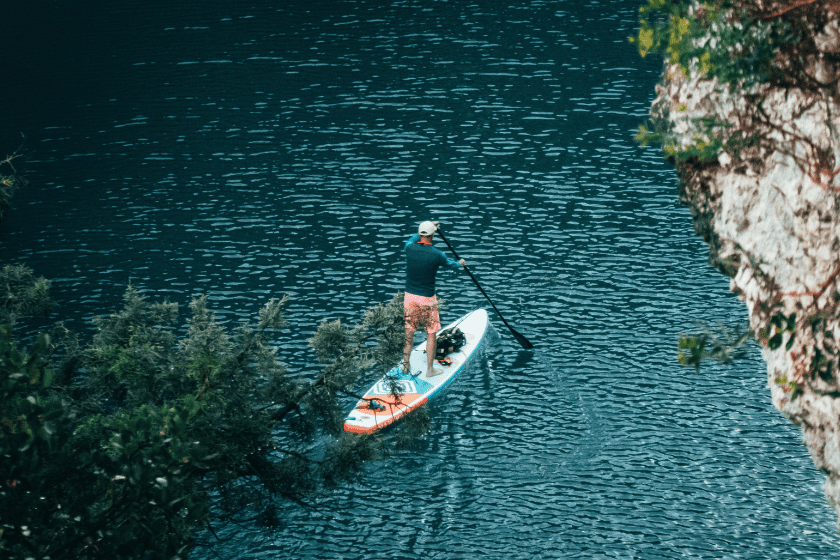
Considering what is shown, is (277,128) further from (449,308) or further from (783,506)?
(783,506)

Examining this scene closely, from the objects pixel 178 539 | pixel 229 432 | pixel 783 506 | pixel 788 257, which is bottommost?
pixel 783 506

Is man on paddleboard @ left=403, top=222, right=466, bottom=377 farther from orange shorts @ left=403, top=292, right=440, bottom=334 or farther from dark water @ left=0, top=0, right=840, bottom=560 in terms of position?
dark water @ left=0, top=0, right=840, bottom=560

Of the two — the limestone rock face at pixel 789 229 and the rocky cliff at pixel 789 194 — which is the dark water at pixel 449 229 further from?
the rocky cliff at pixel 789 194

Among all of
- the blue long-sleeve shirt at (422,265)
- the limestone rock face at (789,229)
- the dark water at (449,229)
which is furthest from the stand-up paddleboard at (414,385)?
the limestone rock face at (789,229)

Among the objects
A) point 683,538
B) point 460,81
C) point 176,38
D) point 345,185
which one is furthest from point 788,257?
point 176,38

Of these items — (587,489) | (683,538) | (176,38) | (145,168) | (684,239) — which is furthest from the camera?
(176,38)

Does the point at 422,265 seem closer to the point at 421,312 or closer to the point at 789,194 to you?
the point at 421,312

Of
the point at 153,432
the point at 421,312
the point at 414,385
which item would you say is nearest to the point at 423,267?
the point at 421,312
